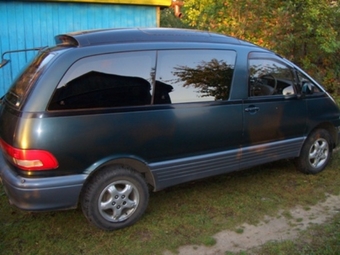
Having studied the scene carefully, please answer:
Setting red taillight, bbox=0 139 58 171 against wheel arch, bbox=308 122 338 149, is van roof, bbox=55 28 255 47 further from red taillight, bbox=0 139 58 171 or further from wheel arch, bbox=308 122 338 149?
wheel arch, bbox=308 122 338 149

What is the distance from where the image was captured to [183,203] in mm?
4320

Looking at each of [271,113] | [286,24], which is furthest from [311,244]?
[286,24]

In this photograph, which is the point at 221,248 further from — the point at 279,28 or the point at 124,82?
the point at 279,28

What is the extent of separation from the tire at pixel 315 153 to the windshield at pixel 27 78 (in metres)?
3.44

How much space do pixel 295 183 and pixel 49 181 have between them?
315cm

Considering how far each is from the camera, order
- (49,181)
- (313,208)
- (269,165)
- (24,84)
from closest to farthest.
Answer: (49,181) → (24,84) → (313,208) → (269,165)

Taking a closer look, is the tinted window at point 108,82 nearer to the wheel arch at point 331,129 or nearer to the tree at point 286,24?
the wheel arch at point 331,129

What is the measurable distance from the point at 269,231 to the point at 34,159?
2.31 meters

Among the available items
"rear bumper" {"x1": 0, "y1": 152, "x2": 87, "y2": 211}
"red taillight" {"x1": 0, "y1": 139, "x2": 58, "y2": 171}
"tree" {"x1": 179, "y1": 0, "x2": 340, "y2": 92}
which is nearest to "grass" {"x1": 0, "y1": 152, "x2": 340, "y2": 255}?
"rear bumper" {"x1": 0, "y1": 152, "x2": 87, "y2": 211}

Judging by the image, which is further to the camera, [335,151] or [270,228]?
[335,151]

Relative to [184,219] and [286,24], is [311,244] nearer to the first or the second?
[184,219]

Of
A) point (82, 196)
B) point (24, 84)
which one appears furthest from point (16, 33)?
point (82, 196)

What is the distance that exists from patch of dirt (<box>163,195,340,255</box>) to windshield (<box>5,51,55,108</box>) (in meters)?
1.90

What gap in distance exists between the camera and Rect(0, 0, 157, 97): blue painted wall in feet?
21.7
